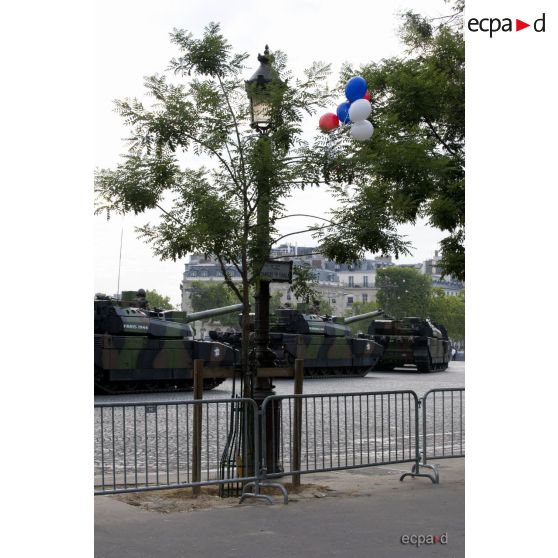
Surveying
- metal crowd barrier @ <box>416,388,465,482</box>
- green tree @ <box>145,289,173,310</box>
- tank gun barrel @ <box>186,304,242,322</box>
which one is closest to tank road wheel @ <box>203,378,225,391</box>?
tank gun barrel @ <box>186,304,242,322</box>

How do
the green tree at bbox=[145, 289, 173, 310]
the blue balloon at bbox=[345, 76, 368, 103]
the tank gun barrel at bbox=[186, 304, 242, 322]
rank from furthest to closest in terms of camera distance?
the green tree at bbox=[145, 289, 173, 310], the tank gun barrel at bbox=[186, 304, 242, 322], the blue balloon at bbox=[345, 76, 368, 103]

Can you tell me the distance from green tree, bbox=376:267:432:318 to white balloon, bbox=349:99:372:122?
7236 cm

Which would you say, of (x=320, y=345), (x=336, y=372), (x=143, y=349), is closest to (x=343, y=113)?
(x=143, y=349)

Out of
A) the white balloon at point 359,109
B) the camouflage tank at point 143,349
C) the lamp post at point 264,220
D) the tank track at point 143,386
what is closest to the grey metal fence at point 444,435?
the lamp post at point 264,220

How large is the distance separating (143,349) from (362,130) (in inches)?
673

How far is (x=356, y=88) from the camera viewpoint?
8758 mm

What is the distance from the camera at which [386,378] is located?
114 feet

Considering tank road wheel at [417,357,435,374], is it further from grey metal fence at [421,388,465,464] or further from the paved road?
grey metal fence at [421,388,465,464]

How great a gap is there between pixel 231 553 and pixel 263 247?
3.30m

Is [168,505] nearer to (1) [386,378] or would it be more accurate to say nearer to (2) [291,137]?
(2) [291,137]

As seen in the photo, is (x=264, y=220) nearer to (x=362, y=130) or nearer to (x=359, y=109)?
(x=362, y=130)

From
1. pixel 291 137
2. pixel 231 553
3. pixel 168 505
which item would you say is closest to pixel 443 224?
pixel 291 137

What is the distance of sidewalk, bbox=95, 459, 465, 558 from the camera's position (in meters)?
6.20

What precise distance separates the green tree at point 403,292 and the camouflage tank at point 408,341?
40472 millimetres
